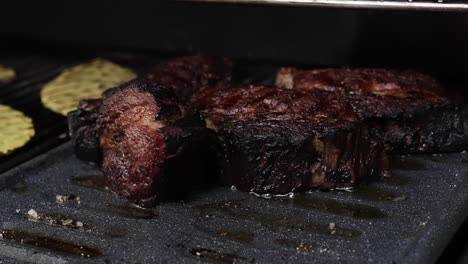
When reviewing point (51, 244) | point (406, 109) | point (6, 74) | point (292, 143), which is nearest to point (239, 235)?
point (292, 143)

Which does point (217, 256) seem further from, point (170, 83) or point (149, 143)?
point (170, 83)

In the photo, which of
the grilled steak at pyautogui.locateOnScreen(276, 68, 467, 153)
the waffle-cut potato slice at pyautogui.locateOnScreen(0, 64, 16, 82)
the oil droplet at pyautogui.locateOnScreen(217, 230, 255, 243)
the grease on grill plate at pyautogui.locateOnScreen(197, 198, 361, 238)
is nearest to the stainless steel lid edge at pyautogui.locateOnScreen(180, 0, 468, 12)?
the grilled steak at pyautogui.locateOnScreen(276, 68, 467, 153)

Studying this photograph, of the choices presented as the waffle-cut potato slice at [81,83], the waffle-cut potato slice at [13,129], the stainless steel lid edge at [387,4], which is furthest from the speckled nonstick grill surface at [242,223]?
the waffle-cut potato slice at [81,83]

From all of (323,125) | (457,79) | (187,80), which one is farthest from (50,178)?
(457,79)

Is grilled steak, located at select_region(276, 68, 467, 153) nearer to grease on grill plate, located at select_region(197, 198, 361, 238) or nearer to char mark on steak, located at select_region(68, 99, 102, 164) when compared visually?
grease on grill plate, located at select_region(197, 198, 361, 238)

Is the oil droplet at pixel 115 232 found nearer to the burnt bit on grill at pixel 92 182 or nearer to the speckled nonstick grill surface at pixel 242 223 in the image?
the speckled nonstick grill surface at pixel 242 223
